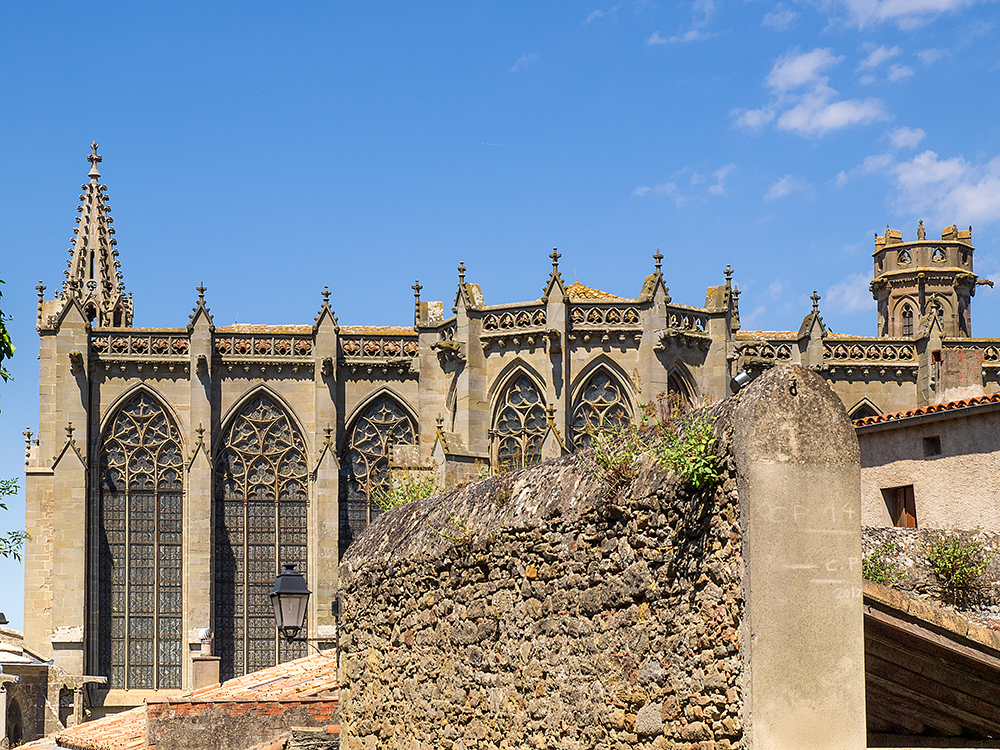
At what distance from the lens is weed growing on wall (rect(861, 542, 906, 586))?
8078 millimetres

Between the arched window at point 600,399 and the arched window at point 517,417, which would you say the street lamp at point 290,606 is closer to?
the arched window at point 517,417

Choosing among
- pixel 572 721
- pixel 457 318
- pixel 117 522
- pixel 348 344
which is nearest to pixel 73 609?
pixel 117 522

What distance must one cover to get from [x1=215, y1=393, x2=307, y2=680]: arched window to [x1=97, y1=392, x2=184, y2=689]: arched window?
1087 mm

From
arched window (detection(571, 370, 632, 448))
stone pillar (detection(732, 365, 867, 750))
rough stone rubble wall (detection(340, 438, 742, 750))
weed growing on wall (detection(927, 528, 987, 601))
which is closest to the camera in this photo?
stone pillar (detection(732, 365, 867, 750))

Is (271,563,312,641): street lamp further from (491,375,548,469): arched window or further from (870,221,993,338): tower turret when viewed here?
(870,221,993,338): tower turret

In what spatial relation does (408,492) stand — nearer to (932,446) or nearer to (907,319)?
(932,446)

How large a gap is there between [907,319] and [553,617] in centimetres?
4844

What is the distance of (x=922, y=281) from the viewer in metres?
52.6

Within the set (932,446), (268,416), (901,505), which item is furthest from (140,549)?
(932,446)

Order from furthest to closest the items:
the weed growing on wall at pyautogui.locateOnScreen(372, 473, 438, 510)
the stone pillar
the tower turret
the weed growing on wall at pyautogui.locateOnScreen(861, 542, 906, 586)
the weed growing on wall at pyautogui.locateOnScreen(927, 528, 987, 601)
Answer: the tower turret → the weed growing on wall at pyautogui.locateOnScreen(372, 473, 438, 510) → the weed growing on wall at pyautogui.locateOnScreen(927, 528, 987, 601) → the weed growing on wall at pyautogui.locateOnScreen(861, 542, 906, 586) → the stone pillar

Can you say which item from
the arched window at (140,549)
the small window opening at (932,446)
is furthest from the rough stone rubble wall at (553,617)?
the arched window at (140,549)

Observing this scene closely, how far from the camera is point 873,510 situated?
16484mm

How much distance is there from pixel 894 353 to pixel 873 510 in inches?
770

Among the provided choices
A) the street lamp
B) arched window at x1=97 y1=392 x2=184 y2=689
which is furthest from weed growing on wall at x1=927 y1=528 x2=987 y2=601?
arched window at x1=97 y1=392 x2=184 y2=689
